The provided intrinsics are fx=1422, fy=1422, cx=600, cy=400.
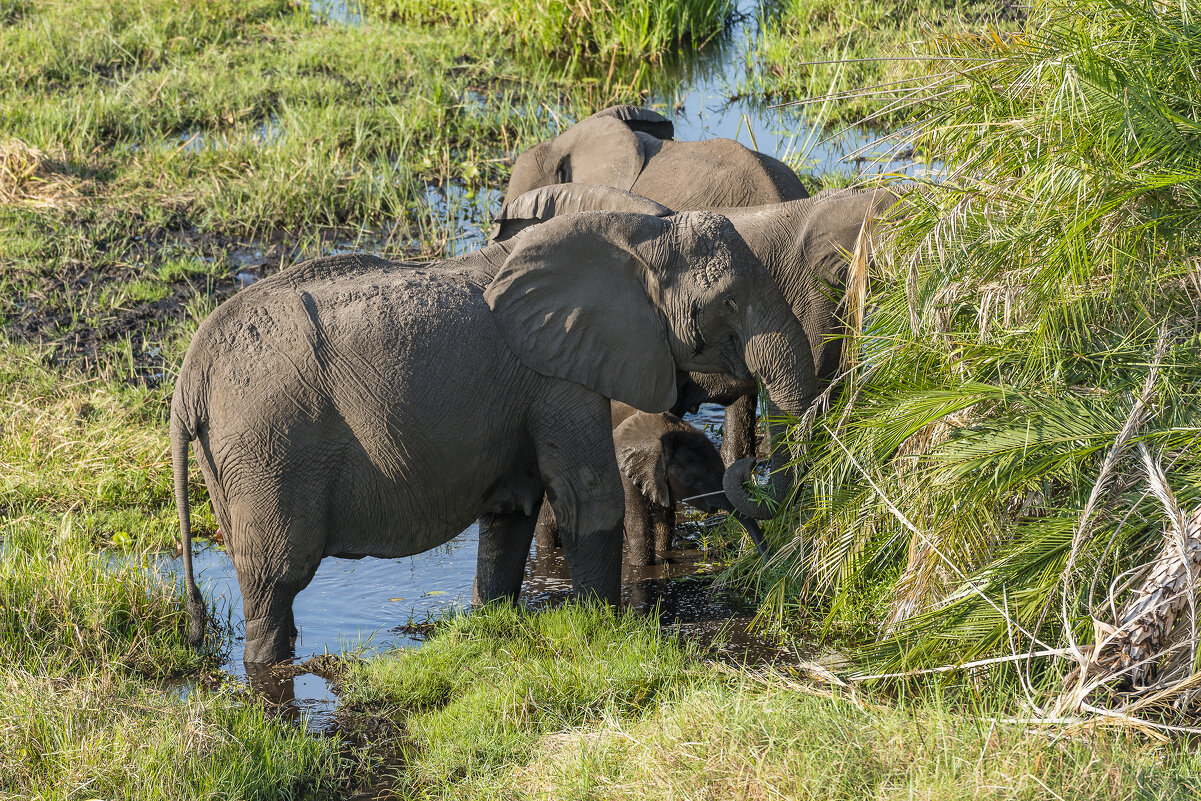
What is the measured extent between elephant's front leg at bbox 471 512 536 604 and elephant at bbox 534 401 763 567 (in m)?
0.65

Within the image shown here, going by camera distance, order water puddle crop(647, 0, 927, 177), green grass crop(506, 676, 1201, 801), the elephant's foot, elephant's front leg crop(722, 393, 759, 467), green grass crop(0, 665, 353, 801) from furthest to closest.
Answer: water puddle crop(647, 0, 927, 177), elephant's front leg crop(722, 393, 759, 467), the elephant's foot, green grass crop(0, 665, 353, 801), green grass crop(506, 676, 1201, 801)

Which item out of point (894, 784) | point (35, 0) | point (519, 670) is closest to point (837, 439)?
point (519, 670)

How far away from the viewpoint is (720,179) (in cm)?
798

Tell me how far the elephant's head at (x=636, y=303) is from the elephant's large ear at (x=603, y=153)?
10.3 ft

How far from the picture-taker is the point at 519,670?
192 inches

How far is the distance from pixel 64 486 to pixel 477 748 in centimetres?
320

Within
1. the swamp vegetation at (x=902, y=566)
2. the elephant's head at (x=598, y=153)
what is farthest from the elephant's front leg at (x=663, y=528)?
the elephant's head at (x=598, y=153)

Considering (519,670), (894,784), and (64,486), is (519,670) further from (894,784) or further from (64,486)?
(64,486)

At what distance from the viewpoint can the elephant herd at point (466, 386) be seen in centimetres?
503

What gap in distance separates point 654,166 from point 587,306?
10.8ft

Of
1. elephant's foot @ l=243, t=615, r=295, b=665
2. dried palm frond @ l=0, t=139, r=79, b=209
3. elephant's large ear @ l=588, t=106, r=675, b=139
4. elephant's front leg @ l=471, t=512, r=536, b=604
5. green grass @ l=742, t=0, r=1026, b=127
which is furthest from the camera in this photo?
green grass @ l=742, t=0, r=1026, b=127

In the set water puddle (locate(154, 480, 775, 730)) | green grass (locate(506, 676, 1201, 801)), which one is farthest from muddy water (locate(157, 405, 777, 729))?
green grass (locate(506, 676, 1201, 801))

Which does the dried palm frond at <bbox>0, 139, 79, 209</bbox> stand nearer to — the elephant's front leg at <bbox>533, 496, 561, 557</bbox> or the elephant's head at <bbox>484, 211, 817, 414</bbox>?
the elephant's front leg at <bbox>533, 496, 561, 557</bbox>

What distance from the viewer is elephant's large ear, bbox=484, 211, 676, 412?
17.5 ft
